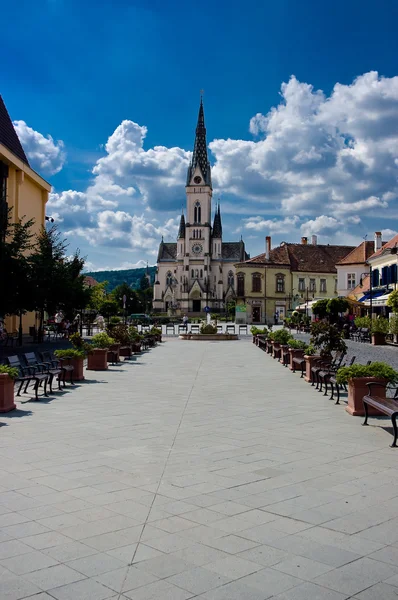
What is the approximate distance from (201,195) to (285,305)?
47713 millimetres

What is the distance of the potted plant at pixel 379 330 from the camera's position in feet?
102

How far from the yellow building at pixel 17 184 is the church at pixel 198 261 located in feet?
246

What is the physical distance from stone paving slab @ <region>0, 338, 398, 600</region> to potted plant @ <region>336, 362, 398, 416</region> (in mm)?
338

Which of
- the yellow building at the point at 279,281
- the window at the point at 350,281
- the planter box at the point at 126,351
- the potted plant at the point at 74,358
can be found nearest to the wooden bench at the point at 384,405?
the potted plant at the point at 74,358

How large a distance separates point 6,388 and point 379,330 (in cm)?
2489

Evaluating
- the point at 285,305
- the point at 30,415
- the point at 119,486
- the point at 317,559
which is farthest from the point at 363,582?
the point at 285,305

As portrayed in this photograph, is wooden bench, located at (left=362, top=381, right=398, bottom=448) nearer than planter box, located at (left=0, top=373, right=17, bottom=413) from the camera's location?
Yes

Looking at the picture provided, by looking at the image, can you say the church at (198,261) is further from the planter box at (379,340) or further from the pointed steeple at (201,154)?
the planter box at (379,340)

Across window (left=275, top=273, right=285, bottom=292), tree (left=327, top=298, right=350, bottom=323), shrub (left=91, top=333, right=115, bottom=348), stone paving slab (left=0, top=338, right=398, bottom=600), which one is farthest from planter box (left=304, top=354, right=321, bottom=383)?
window (left=275, top=273, right=285, bottom=292)

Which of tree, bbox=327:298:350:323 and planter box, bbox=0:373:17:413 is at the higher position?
tree, bbox=327:298:350:323

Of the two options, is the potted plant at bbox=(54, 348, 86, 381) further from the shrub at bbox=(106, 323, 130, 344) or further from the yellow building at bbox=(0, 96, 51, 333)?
the yellow building at bbox=(0, 96, 51, 333)

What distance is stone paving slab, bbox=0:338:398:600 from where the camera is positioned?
3.85 meters

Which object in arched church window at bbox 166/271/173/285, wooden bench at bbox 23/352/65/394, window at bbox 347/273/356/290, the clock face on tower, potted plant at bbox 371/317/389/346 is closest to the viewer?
wooden bench at bbox 23/352/65/394

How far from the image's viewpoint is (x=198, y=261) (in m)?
120
